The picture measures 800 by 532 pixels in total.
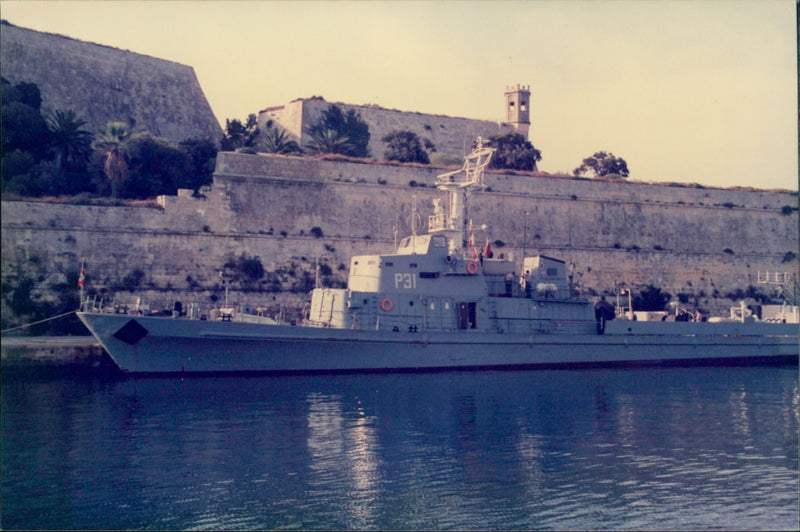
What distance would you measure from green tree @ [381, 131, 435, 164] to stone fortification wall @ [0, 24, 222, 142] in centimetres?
940

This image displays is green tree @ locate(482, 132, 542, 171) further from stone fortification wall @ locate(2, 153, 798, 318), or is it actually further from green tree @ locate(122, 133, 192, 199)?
green tree @ locate(122, 133, 192, 199)

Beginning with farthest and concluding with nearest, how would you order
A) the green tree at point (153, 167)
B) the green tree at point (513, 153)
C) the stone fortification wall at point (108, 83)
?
the green tree at point (513, 153)
the stone fortification wall at point (108, 83)
the green tree at point (153, 167)

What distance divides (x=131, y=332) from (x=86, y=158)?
14328 mm

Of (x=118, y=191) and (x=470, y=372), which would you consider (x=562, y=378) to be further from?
(x=118, y=191)

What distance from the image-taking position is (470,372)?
84.3ft

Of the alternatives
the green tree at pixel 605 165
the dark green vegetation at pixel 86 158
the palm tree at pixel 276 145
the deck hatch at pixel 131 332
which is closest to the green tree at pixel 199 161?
the dark green vegetation at pixel 86 158

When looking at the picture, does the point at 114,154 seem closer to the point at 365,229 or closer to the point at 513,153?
the point at 365,229

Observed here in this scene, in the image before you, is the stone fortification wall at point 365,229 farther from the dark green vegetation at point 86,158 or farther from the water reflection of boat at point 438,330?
the dark green vegetation at point 86,158

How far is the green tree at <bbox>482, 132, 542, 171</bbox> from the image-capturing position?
4538cm

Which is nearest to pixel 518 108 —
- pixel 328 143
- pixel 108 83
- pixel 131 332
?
pixel 328 143

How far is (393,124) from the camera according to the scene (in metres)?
48.2

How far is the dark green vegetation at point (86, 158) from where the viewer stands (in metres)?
30.7

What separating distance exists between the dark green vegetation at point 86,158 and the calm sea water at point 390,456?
1254 cm

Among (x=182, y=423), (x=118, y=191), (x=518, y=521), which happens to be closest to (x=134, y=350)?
(x=182, y=423)
